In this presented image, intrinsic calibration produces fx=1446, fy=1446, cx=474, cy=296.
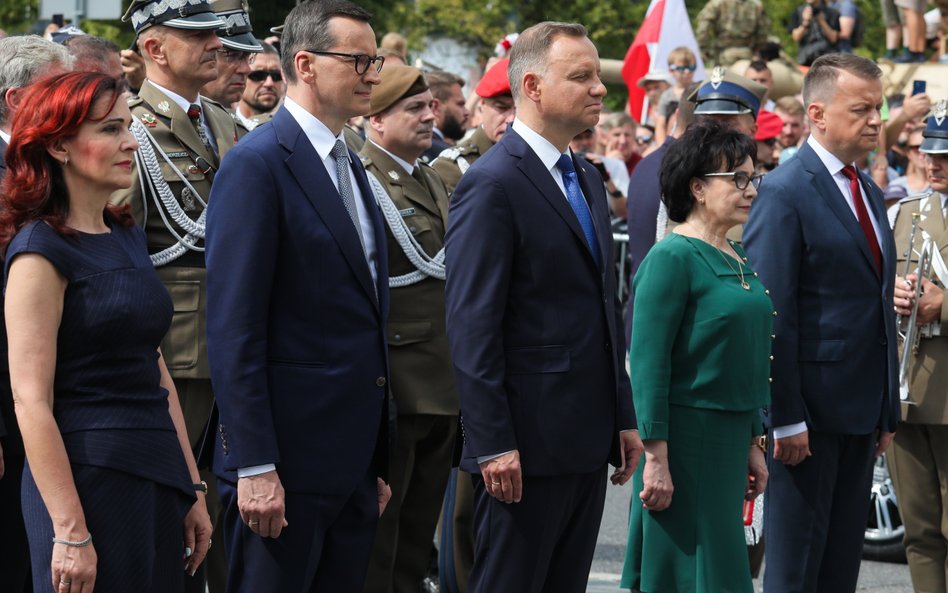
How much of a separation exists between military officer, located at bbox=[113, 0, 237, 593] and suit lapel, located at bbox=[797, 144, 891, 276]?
7.46 ft

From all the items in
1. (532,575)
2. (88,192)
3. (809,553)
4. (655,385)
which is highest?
(88,192)

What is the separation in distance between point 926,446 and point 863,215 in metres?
1.26

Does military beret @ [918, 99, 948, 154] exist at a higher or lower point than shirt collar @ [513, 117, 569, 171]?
lower

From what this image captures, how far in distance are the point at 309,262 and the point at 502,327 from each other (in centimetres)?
69

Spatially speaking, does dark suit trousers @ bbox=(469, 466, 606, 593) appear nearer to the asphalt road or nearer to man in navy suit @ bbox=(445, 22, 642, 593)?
man in navy suit @ bbox=(445, 22, 642, 593)

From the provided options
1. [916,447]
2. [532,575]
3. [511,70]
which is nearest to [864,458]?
[916,447]

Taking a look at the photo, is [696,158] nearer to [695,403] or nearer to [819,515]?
[695,403]

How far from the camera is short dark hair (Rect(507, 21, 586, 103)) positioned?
4609 mm

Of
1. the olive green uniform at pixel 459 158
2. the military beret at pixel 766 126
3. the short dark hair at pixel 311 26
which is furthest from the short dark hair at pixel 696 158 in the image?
the military beret at pixel 766 126

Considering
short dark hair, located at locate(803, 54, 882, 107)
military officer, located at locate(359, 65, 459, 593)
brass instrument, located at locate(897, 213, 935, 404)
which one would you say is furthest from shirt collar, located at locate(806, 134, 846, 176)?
military officer, located at locate(359, 65, 459, 593)

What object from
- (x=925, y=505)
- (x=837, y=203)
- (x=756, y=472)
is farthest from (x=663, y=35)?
(x=756, y=472)

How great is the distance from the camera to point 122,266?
12.0 feet

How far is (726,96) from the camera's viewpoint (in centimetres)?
703

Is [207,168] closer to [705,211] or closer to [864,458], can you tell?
[705,211]
